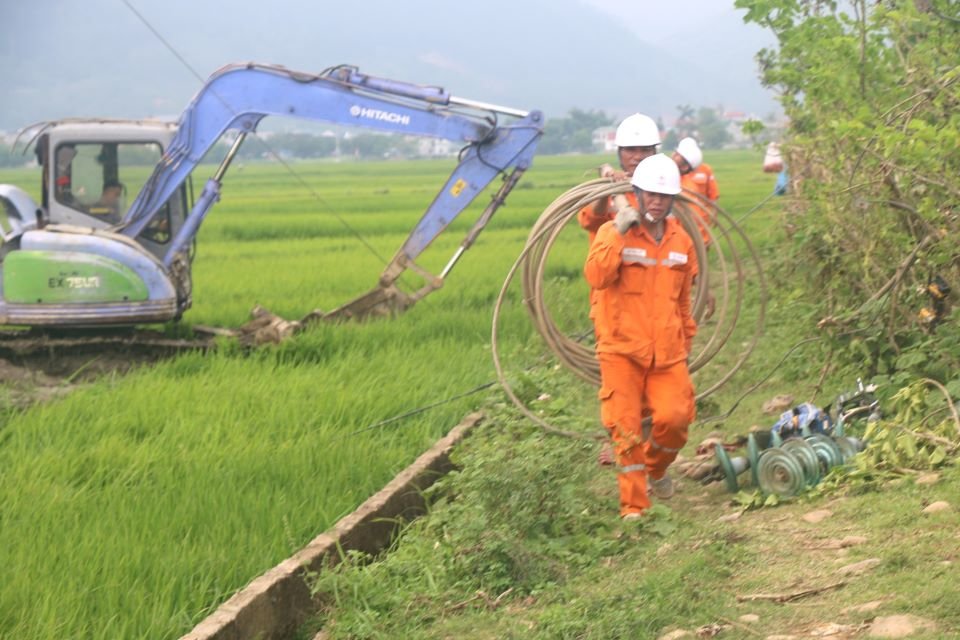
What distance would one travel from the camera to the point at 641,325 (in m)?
6.23

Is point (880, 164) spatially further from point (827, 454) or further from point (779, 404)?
point (827, 454)

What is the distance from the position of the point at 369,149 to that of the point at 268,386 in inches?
5048

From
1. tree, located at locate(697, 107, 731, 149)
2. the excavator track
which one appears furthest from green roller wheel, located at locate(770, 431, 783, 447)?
tree, located at locate(697, 107, 731, 149)

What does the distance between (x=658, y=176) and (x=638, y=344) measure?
81 cm

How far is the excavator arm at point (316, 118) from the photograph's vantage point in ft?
36.4

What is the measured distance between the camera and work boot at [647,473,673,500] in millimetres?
6695

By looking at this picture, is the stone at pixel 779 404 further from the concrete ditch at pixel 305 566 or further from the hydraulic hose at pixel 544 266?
the concrete ditch at pixel 305 566

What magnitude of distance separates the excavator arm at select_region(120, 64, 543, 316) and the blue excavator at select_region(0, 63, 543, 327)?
0.01 meters

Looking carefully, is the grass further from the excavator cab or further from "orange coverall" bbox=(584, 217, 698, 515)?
the excavator cab

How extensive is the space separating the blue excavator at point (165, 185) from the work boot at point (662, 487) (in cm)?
484

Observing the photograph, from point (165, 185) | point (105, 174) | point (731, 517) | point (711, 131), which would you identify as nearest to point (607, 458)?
point (731, 517)

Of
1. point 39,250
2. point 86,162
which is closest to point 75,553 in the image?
point 39,250

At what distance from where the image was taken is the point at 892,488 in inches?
221

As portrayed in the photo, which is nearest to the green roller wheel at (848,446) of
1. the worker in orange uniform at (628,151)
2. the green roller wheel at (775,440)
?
the green roller wheel at (775,440)
